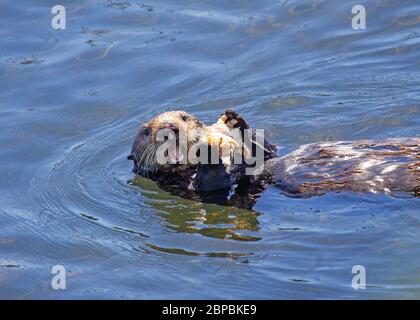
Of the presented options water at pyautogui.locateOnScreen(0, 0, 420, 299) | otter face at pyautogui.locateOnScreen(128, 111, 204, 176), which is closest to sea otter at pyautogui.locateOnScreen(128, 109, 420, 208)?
otter face at pyautogui.locateOnScreen(128, 111, 204, 176)

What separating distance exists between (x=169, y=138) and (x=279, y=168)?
0.98 metres

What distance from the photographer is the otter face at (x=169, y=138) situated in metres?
7.40

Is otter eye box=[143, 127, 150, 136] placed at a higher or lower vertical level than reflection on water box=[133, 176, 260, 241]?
higher

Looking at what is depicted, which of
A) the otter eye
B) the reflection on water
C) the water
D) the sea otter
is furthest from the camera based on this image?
the otter eye

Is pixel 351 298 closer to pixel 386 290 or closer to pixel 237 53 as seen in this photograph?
pixel 386 290

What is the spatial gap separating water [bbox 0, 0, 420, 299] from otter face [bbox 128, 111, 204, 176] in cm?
28

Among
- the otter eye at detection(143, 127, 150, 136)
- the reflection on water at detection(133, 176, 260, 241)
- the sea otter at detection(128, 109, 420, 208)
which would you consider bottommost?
the reflection on water at detection(133, 176, 260, 241)

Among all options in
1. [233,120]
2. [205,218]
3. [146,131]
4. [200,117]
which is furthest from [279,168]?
[200,117]

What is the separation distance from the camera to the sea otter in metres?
6.75

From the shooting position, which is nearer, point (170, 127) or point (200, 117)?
point (170, 127)

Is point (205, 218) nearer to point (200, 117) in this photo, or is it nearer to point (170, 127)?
point (170, 127)

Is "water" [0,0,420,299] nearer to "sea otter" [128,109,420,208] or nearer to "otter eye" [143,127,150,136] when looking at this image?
"sea otter" [128,109,420,208]

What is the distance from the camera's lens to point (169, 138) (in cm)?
738

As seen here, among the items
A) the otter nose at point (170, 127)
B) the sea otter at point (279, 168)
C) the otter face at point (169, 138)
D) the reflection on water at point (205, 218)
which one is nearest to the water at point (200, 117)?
the reflection on water at point (205, 218)
